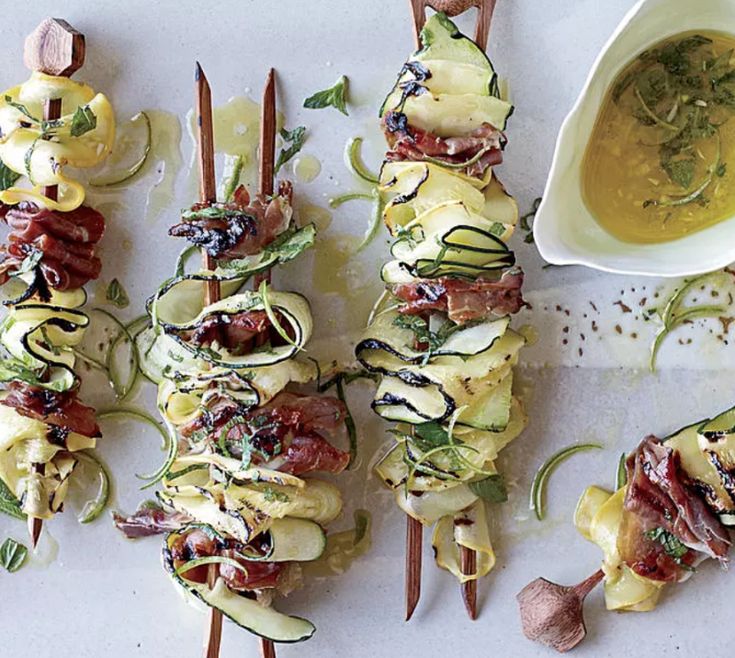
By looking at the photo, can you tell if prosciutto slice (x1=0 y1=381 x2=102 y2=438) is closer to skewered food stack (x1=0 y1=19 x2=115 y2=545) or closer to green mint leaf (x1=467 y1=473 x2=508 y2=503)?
skewered food stack (x1=0 y1=19 x2=115 y2=545)

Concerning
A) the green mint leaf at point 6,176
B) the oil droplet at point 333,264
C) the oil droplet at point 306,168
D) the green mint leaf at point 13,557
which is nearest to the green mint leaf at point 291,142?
the oil droplet at point 306,168

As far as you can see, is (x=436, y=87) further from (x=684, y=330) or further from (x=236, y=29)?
(x=684, y=330)

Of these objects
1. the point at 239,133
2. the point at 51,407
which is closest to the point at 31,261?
the point at 51,407

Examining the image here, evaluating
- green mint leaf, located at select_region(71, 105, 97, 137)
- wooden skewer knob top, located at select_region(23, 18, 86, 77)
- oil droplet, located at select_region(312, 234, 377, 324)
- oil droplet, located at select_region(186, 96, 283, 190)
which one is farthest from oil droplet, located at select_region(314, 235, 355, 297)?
wooden skewer knob top, located at select_region(23, 18, 86, 77)

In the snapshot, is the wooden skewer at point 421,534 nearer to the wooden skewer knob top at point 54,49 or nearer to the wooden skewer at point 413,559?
the wooden skewer at point 413,559

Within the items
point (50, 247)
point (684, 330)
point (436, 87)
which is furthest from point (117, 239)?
point (684, 330)
